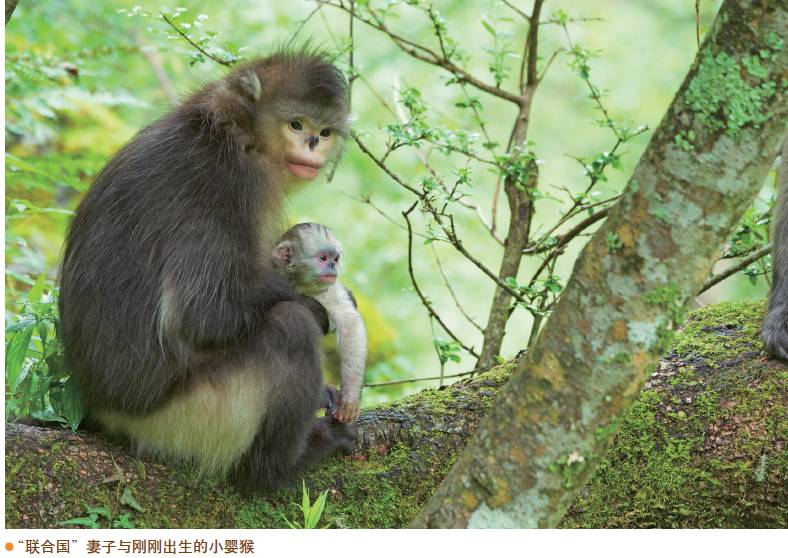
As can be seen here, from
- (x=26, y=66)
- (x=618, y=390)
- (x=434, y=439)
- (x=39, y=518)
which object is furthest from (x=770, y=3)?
(x=26, y=66)

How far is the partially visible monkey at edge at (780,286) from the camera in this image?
11.0 ft

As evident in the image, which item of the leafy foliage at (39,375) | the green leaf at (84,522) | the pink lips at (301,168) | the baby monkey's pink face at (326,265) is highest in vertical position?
the pink lips at (301,168)

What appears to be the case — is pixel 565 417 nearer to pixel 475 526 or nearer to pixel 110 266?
pixel 475 526

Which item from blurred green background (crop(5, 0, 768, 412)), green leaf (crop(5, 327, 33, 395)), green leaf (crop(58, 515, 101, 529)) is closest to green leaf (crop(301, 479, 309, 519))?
green leaf (crop(58, 515, 101, 529))

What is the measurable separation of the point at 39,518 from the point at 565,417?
68.7 inches

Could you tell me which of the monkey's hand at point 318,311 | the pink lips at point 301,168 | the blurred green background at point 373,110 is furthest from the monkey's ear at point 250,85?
the blurred green background at point 373,110

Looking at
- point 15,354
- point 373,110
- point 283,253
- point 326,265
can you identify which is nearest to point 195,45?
point 283,253

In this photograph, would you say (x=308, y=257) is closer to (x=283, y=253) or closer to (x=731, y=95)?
(x=283, y=253)

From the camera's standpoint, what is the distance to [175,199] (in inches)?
125

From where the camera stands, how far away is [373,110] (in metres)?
9.38

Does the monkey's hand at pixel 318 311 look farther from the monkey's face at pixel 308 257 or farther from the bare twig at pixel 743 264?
the bare twig at pixel 743 264

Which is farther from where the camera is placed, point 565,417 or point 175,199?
point 175,199

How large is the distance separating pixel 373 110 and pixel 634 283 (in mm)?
7437

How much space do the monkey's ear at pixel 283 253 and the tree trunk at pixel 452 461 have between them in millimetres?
706
